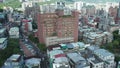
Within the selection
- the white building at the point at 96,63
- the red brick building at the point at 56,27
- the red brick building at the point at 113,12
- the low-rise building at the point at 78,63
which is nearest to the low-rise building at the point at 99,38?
the red brick building at the point at 56,27

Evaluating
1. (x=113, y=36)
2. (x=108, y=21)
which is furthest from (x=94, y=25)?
(x=113, y=36)

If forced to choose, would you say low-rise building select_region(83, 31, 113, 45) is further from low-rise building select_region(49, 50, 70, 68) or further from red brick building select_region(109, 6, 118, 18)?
red brick building select_region(109, 6, 118, 18)

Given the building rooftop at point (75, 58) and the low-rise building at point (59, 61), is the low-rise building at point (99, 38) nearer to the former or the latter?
the building rooftop at point (75, 58)

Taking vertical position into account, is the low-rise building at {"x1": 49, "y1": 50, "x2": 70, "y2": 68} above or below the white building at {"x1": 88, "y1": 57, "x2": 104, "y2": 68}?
above

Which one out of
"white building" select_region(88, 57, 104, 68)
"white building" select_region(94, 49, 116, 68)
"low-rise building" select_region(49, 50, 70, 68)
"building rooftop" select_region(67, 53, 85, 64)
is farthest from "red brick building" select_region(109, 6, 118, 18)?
"low-rise building" select_region(49, 50, 70, 68)

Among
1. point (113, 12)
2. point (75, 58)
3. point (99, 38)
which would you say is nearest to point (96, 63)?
point (75, 58)

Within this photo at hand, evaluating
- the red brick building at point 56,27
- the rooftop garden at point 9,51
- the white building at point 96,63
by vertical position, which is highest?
the red brick building at point 56,27

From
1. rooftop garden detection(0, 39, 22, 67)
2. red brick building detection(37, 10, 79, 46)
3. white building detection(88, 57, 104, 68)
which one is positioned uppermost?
red brick building detection(37, 10, 79, 46)

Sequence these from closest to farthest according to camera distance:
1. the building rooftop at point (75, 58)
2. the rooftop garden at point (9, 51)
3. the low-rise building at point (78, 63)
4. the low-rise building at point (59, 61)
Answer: the low-rise building at point (59, 61) < the low-rise building at point (78, 63) < the building rooftop at point (75, 58) < the rooftop garden at point (9, 51)

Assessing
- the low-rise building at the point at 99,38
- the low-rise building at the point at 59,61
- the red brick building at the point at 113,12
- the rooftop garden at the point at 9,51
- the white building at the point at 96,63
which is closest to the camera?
the low-rise building at the point at 59,61
